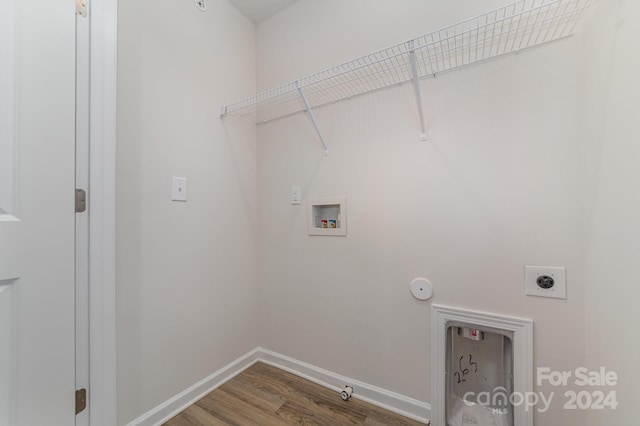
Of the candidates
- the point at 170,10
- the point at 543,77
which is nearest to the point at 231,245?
the point at 170,10

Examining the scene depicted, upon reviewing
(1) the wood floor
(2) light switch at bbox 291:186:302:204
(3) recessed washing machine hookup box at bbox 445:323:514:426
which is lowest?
(1) the wood floor

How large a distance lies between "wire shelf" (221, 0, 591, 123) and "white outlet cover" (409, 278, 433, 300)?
101 centimetres

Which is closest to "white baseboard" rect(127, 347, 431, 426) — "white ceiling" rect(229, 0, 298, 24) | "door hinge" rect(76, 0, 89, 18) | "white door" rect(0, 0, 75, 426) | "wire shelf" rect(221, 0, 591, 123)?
"white door" rect(0, 0, 75, 426)

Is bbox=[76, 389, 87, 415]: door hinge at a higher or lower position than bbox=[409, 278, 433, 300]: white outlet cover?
lower

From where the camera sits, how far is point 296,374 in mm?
1682

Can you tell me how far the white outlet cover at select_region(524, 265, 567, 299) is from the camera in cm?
→ 104

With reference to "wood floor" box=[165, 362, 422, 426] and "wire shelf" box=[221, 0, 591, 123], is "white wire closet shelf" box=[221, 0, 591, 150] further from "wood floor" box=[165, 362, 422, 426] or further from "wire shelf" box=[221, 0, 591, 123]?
"wood floor" box=[165, 362, 422, 426]

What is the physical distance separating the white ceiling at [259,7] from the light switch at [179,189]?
4.41ft

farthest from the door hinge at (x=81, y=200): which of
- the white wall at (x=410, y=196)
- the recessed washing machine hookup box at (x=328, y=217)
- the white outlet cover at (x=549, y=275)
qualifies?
the white outlet cover at (x=549, y=275)

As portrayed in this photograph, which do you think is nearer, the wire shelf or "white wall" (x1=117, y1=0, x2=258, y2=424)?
the wire shelf

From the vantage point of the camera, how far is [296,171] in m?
1.72

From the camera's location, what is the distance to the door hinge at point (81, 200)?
3.41 feet

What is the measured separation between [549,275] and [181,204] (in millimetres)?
1842

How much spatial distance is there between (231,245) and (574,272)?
1.80 metres
